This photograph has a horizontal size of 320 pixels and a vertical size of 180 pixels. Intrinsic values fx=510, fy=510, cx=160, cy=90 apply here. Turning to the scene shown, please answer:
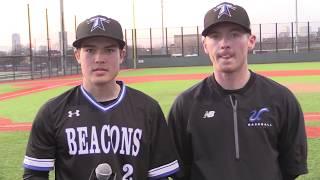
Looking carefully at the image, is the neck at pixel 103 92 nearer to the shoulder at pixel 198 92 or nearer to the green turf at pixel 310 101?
the shoulder at pixel 198 92

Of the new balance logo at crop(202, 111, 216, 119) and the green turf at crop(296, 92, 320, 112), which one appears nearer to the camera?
the new balance logo at crop(202, 111, 216, 119)

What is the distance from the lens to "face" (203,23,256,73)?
2938 millimetres

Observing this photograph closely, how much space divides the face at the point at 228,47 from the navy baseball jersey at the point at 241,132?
162 millimetres

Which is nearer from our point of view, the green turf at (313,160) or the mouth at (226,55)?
the mouth at (226,55)

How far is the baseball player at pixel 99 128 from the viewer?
2.79m

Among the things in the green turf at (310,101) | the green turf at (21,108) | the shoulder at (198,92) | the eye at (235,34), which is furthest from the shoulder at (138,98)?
the green turf at (21,108)

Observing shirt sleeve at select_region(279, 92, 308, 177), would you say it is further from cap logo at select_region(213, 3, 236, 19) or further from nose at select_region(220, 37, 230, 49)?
cap logo at select_region(213, 3, 236, 19)

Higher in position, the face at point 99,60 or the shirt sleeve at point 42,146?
the face at point 99,60

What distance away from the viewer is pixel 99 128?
111 inches

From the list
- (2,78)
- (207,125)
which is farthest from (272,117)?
(2,78)

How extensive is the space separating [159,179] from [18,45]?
4275 cm

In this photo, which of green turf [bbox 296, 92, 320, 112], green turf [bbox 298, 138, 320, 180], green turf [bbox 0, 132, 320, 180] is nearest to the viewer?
green turf [bbox 298, 138, 320, 180]

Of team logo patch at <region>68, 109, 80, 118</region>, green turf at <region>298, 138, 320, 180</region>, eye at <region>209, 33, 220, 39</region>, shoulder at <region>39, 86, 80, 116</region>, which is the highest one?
eye at <region>209, 33, 220, 39</region>

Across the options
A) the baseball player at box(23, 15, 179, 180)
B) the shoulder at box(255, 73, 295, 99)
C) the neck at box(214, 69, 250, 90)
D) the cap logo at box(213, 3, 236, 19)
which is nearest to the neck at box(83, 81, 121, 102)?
the baseball player at box(23, 15, 179, 180)
